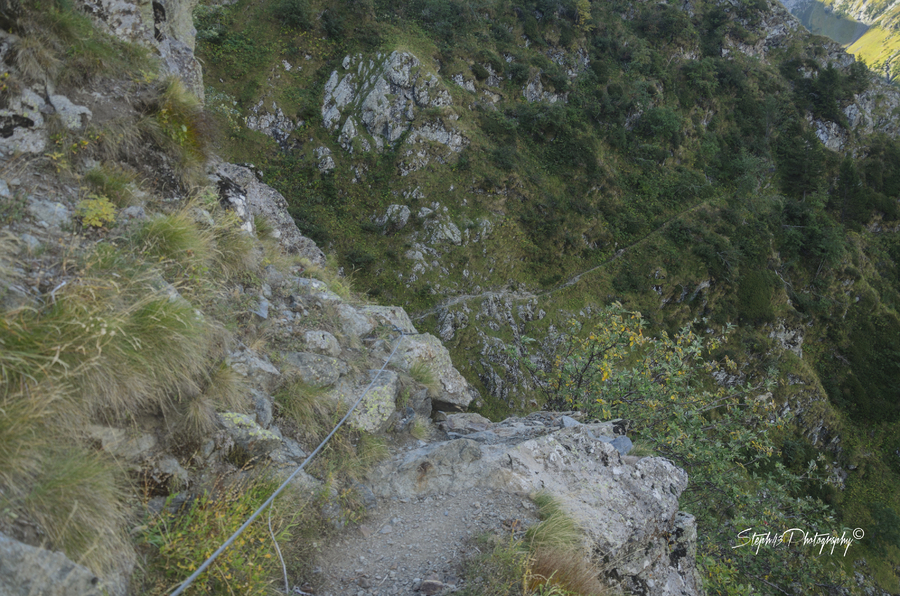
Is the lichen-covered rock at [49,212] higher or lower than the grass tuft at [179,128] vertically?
lower

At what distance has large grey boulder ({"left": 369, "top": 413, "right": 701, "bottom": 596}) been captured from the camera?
179 inches

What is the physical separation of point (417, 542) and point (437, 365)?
3575mm

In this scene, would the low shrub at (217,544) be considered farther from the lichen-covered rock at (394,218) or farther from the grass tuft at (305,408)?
the lichen-covered rock at (394,218)

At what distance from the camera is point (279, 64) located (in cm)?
2622

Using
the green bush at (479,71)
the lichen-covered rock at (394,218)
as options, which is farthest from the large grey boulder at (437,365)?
the green bush at (479,71)

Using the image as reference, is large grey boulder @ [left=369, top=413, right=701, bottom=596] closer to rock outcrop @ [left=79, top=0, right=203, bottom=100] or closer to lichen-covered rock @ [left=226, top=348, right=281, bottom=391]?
lichen-covered rock @ [left=226, top=348, right=281, bottom=391]

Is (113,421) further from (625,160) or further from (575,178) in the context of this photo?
(625,160)

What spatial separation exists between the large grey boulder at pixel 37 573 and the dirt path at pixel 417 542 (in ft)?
5.94

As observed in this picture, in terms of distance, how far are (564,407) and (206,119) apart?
8.39m

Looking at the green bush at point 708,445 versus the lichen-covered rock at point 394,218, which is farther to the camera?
the lichen-covered rock at point 394,218

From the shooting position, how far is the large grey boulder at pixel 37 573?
2049 millimetres

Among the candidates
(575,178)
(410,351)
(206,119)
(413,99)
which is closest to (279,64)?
(413,99)

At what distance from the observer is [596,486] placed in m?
5.02

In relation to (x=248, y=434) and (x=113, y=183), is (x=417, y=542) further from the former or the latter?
(x=113, y=183)
